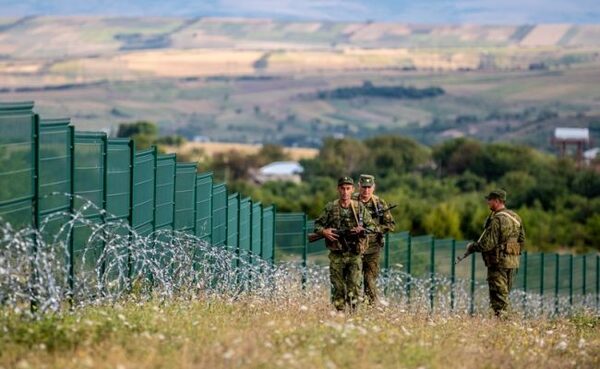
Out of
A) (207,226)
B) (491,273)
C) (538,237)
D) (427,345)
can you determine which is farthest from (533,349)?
(538,237)

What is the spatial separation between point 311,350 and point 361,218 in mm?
5780

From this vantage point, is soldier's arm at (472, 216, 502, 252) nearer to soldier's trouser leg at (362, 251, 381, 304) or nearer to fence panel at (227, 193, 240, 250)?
soldier's trouser leg at (362, 251, 381, 304)

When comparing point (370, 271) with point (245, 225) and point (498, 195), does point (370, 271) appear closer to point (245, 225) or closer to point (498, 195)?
point (498, 195)

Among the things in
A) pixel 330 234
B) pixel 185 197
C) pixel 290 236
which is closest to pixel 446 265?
pixel 290 236

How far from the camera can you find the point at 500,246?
19.1m

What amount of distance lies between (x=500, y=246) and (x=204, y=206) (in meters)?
3.55

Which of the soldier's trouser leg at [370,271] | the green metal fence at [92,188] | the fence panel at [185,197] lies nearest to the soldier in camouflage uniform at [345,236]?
the soldier's trouser leg at [370,271]

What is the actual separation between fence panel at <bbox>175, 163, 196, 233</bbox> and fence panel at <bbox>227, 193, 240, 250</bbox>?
1847mm

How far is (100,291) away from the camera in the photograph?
14430 mm

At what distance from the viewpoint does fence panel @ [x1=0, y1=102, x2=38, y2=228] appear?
1294cm

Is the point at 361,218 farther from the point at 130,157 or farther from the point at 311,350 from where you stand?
the point at 311,350

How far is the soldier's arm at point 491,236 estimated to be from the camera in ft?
62.3

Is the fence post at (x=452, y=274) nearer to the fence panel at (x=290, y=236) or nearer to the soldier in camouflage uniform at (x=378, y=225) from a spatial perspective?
the fence panel at (x=290, y=236)

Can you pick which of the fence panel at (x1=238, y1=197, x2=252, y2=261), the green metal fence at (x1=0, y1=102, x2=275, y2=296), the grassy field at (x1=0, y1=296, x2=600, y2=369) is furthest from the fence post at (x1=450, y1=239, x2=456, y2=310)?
the grassy field at (x1=0, y1=296, x2=600, y2=369)
